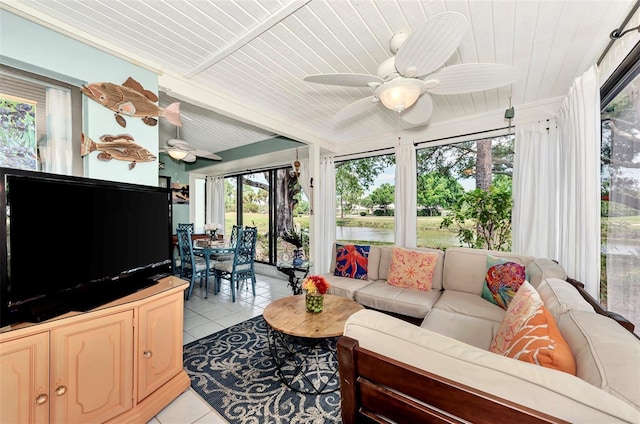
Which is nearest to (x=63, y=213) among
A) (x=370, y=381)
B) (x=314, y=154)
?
(x=370, y=381)

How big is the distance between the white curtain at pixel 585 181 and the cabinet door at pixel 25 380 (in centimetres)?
329

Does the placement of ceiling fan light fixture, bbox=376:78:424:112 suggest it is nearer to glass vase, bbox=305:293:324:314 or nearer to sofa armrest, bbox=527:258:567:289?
glass vase, bbox=305:293:324:314

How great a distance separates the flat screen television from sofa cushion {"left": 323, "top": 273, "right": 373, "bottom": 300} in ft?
→ 5.91

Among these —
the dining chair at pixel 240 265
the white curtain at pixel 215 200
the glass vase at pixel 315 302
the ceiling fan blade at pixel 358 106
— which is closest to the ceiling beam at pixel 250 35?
the ceiling fan blade at pixel 358 106

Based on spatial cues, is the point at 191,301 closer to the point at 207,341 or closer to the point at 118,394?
the point at 207,341

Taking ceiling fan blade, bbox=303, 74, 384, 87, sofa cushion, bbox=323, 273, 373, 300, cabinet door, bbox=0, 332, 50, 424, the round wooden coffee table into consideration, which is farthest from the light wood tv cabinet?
ceiling fan blade, bbox=303, 74, 384, 87

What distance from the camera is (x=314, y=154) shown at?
3.91 meters

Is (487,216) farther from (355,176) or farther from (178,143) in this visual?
(178,143)

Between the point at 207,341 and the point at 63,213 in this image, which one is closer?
the point at 63,213

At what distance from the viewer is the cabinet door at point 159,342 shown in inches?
60.9

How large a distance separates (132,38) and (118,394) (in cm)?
234

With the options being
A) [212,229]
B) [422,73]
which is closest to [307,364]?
[422,73]

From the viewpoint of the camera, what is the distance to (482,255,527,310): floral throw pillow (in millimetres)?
2131

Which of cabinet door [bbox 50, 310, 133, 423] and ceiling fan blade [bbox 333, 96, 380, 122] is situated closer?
cabinet door [bbox 50, 310, 133, 423]
